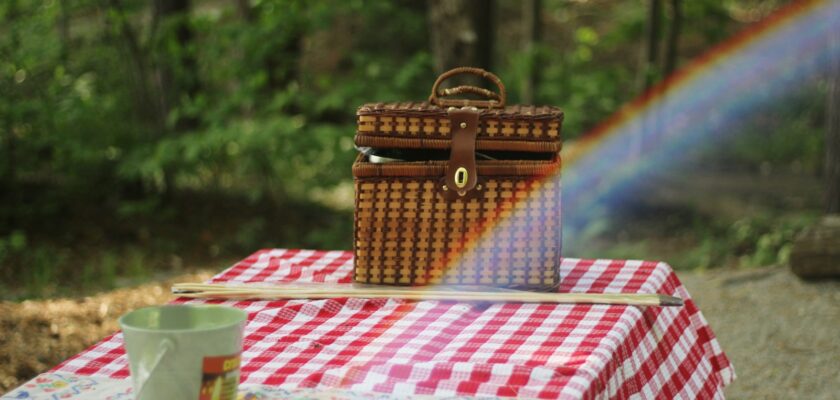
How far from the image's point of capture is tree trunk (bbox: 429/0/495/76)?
7086 millimetres

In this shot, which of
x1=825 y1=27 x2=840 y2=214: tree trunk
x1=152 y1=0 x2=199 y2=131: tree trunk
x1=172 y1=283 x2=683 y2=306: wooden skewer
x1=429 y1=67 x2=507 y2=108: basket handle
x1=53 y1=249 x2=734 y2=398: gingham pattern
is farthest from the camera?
x1=152 y1=0 x2=199 y2=131: tree trunk

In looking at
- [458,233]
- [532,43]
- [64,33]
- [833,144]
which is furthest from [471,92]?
[532,43]

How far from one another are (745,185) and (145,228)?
20.8 ft

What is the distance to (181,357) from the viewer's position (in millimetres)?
1429

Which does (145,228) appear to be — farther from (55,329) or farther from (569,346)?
(569,346)

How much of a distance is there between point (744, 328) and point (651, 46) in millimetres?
5058

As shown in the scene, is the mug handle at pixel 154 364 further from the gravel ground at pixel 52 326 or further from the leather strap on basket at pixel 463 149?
the gravel ground at pixel 52 326

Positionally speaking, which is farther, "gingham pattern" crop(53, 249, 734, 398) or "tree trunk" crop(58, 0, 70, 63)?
"tree trunk" crop(58, 0, 70, 63)

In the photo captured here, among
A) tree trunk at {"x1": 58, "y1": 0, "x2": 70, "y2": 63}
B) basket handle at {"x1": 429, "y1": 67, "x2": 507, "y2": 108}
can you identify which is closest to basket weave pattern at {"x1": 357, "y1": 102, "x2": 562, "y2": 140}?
basket handle at {"x1": 429, "y1": 67, "x2": 507, "y2": 108}

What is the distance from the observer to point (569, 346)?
6.14ft

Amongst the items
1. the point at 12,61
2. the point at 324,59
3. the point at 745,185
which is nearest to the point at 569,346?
the point at 12,61

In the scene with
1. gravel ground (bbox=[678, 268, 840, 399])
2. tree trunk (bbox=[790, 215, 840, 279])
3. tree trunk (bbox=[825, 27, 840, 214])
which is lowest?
gravel ground (bbox=[678, 268, 840, 399])

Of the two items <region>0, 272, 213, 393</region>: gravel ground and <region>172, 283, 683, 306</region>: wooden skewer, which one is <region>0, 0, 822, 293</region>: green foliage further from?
<region>172, 283, 683, 306</region>: wooden skewer

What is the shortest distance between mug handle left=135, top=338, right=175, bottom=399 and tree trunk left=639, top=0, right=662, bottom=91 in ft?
28.2
